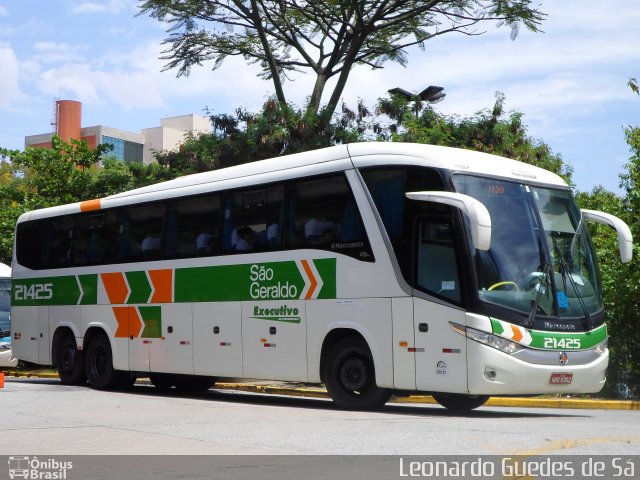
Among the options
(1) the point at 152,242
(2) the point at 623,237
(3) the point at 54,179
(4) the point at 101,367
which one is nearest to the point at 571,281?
(2) the point at 623,237

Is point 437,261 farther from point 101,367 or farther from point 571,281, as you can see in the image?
point 101,367

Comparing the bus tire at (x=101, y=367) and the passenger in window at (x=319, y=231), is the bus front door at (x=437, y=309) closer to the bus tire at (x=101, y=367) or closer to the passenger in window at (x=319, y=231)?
the passenger in window at (x=319, y=231)

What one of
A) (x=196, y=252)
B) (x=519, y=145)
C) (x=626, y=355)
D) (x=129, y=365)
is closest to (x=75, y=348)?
(x=129, y=365)

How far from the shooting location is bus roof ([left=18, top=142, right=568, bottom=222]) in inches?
549

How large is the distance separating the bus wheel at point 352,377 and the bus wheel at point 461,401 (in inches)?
48.9

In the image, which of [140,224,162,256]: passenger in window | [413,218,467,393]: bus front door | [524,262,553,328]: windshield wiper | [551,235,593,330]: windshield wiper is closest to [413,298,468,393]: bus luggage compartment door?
[413,218,467,393]: bus front door

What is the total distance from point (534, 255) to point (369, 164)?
264 centimetres

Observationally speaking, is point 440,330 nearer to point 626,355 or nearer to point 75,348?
point 626,355

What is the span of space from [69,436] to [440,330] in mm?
5019

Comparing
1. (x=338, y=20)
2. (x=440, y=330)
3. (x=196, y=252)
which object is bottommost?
(x=440, y=330)

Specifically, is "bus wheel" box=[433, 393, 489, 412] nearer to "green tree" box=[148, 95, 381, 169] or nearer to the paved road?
the paved road

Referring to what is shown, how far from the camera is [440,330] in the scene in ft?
44.2

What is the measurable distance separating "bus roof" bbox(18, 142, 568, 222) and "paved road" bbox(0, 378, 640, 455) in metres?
3.34

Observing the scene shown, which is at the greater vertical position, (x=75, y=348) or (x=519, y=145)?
(x=519, y=145)
